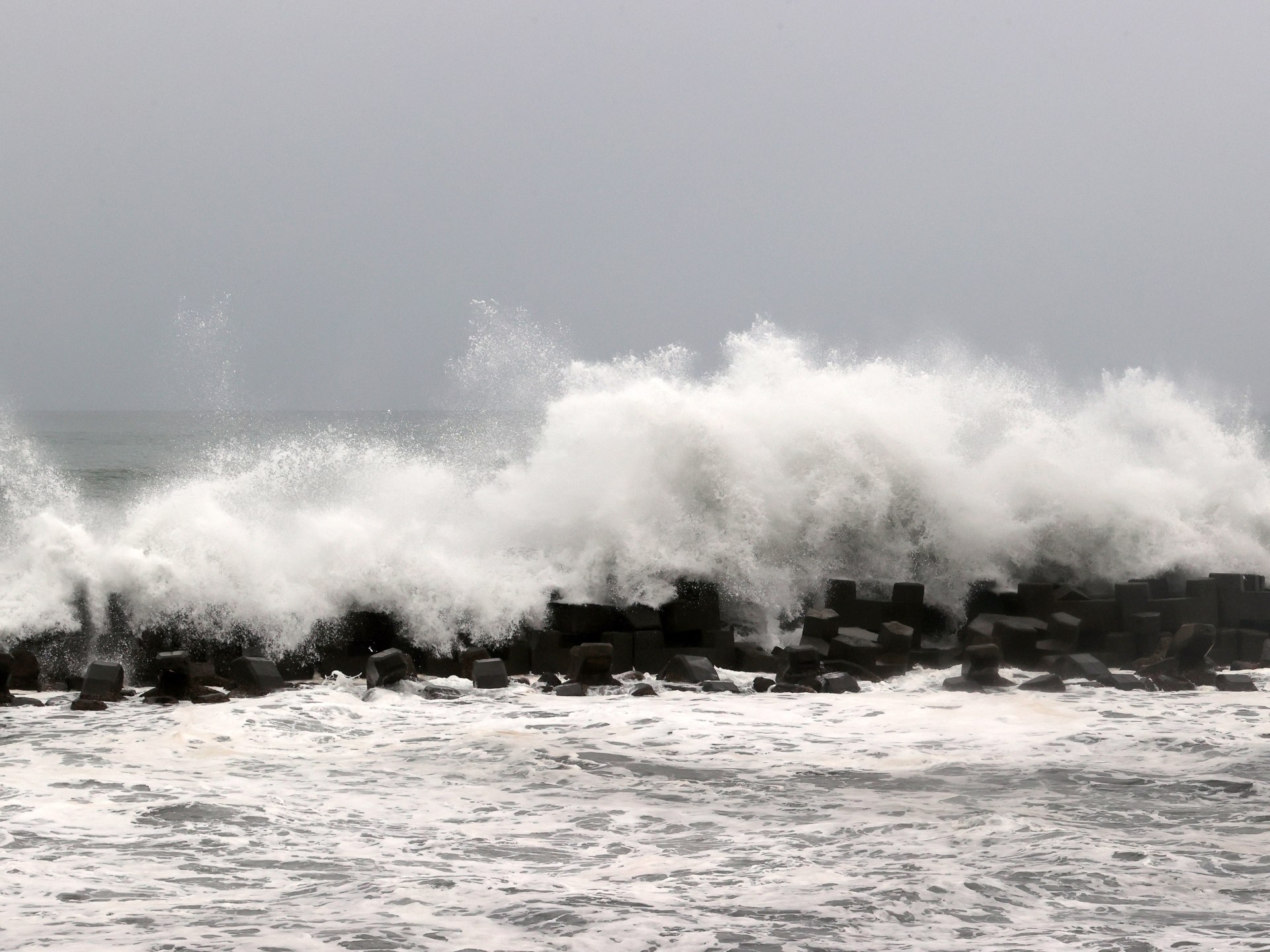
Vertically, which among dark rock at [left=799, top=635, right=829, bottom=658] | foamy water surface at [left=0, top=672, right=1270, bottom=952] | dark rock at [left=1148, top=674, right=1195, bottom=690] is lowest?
foamy water surface at [left=0, top=672, right=1270, bottom=952]

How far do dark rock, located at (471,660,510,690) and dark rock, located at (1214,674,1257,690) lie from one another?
16.9 feet

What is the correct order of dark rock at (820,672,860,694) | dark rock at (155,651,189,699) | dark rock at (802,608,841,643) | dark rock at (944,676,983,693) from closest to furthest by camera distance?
dark rock at (155,651,189,699), dark rock at (820,672,860,694), dark rock at (944,676,983,693), dark rock at (802,608,841,643)

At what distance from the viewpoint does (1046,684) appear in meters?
9.33

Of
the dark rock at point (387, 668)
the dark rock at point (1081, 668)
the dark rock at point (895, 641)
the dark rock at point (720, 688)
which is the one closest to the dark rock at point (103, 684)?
the dark rock at point (387, 668)

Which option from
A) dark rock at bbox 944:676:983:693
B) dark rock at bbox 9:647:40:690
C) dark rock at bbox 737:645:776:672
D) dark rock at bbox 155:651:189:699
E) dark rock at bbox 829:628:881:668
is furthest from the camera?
dark rock at bbox 737:645:776:672

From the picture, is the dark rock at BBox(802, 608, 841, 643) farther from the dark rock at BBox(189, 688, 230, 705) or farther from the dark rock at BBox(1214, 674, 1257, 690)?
the dark rock at BBox(189, 688, 230, 705)

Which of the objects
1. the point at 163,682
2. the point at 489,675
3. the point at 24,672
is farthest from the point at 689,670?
the point at 24,672

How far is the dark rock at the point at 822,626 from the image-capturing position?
10.3m

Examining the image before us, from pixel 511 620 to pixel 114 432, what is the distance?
66197 millimetres

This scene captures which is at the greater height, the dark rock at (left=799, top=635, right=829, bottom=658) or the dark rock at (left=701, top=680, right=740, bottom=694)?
the dark rock at (left=799, top=635, right=829, bottom=658)

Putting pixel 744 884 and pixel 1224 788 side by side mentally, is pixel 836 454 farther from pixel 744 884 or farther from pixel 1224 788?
pixel 744 884

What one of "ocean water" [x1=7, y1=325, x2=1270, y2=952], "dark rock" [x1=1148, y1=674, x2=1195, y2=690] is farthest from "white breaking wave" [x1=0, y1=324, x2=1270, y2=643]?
"dark rock" [x1=1148, y1=674, x2=1195, y2=690]

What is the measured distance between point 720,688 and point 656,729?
4.40 feet

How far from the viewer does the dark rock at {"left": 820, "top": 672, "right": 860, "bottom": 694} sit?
30.7 ft
